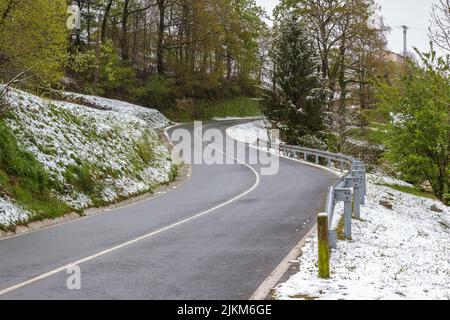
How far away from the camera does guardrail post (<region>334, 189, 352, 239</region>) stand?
10023 millimetres

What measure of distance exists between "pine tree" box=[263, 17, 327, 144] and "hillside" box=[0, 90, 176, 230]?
13.6 meters

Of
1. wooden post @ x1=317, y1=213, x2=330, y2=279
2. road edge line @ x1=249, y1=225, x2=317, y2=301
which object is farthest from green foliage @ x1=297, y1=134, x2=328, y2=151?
wooden post @ x1=317, y1=213, x2=330, y2=279

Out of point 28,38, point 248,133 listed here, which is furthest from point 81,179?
point 248,133

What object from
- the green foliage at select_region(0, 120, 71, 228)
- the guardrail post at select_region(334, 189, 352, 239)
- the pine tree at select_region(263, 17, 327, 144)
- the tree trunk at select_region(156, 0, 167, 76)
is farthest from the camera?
the tree trunk at select_region(156, 0, 167, 76)

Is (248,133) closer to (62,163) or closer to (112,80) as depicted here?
(112,80)

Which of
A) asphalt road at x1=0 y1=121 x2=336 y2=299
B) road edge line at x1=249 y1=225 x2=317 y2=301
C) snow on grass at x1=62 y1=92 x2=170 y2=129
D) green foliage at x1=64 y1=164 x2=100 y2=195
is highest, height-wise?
snow on grass at x1=62 y1=92 x2=170 y2=129

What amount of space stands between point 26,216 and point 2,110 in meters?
4.73

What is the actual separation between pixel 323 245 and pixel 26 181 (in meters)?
9.95

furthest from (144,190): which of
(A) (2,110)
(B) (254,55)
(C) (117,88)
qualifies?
(B) (254,55)

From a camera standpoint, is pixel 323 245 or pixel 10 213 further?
pixel 10 213

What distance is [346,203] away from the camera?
1005 cm

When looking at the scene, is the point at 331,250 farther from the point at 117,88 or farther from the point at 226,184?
the point at 117,88

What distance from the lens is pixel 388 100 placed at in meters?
25.9

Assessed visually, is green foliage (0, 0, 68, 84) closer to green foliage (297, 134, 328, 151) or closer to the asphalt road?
the asphalt road
